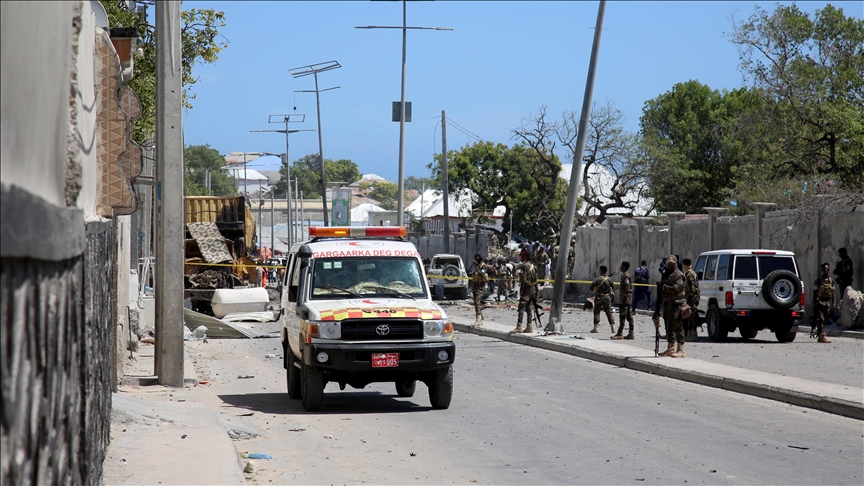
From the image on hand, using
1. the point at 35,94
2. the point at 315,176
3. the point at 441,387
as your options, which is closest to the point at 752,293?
the point at 441,387

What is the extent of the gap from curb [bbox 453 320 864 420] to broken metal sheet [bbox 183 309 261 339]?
702cm

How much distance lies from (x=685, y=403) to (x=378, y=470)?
5.76 meters

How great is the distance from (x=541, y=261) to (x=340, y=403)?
29.2 meters

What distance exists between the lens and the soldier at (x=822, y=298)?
20812 mm

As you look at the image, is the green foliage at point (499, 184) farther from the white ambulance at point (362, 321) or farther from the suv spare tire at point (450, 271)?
the white ambulance at point (362, 321)

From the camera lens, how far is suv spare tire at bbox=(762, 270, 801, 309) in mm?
20906

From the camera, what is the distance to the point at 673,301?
17.4m

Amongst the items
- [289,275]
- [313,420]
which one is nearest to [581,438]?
[313,420]

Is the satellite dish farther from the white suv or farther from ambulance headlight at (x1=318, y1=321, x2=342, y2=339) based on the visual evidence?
the white suv

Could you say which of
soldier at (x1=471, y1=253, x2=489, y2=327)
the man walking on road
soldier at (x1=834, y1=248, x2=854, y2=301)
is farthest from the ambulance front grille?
the man walking on road

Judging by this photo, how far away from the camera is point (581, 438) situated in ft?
32.8

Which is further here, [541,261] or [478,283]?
[541,261]

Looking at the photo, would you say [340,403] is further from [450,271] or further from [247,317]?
[450,271]

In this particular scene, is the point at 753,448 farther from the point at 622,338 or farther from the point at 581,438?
the point at 622,338
